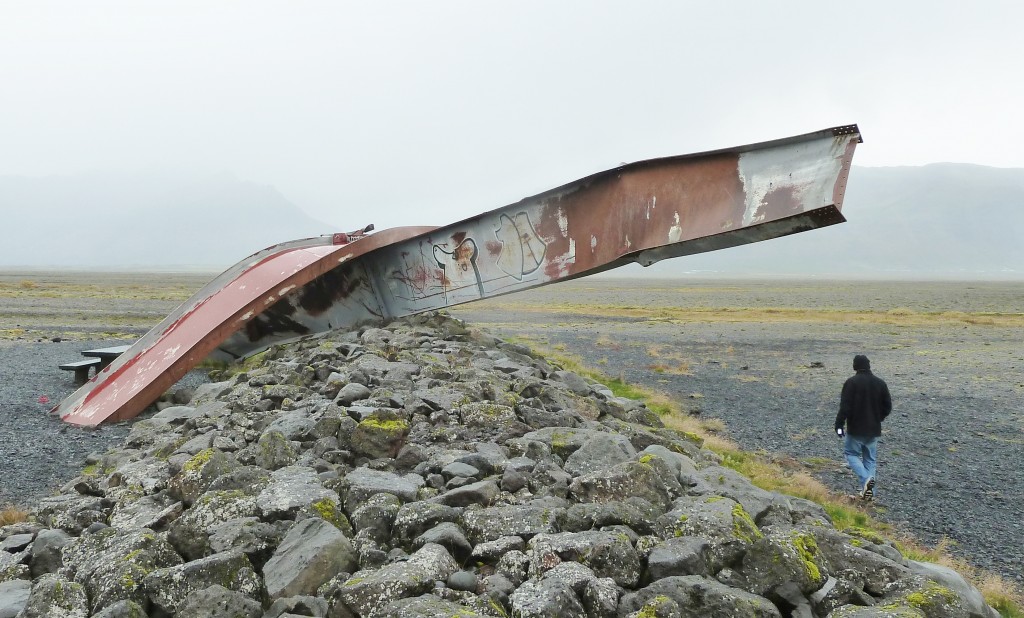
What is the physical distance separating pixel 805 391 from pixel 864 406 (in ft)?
17.9

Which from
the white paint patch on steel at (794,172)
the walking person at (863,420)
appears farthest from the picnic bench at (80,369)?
the walking person at (863,420)

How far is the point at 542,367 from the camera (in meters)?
8.86

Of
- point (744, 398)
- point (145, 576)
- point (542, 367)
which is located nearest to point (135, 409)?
point (542, 367)

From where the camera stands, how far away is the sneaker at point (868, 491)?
6305mm

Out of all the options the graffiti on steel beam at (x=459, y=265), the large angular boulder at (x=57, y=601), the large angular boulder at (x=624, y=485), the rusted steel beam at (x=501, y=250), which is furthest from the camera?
the graffiti on steel beam at (x=459, y=265)

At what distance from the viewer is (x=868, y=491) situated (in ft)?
20.9

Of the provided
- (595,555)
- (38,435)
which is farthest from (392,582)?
(38,435)

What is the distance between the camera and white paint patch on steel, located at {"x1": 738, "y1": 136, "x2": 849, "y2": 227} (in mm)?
5668

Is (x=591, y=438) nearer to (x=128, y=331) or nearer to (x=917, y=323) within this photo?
(x=128, y=331)

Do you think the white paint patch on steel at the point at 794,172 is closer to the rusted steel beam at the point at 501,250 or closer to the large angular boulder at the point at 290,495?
the rusted steel beam at the point at 501,250

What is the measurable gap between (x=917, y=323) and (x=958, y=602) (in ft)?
92.6

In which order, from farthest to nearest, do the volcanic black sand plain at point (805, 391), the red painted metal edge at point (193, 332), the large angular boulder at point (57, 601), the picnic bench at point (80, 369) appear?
1. the picnic bench at point (80, 369)
2. the red painted metal edge at point (193, 332)
3. the volcanic black sand plain at point (805, 391)
4. the large angular boulder at point (57, 601)

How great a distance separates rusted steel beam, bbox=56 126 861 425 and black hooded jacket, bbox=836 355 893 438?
1925mm

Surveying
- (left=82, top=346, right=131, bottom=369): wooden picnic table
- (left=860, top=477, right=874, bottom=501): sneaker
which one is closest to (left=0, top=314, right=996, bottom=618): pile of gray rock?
(left=860, top=477, right=874, bottom=501): sneaker
